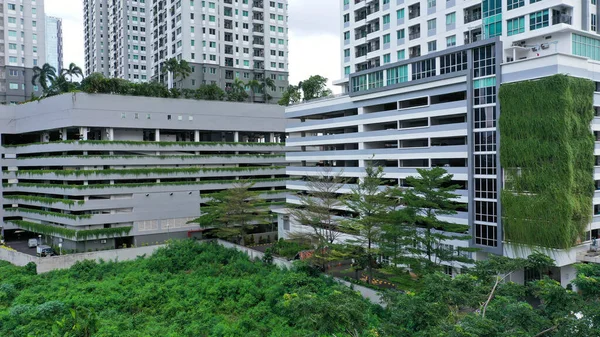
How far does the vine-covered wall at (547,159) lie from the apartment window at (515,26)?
4681mm

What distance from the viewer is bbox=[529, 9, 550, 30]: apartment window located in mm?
31422

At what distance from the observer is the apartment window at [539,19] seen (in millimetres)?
31422

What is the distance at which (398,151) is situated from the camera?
38625 mm

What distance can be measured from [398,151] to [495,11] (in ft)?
39.7

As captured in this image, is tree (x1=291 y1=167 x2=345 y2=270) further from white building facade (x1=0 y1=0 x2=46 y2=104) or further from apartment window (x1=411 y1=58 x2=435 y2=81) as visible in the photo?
white building facade (x1=0 y1=0 x2=46 y2=104)

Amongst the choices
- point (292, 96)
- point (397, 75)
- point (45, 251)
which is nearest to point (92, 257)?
point (45, 251)

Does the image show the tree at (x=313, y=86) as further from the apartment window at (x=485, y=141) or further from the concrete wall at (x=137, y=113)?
the apartment window at (x=485, y=141)

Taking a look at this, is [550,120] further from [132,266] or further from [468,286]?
[132,266]

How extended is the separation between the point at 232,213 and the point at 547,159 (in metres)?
28.0

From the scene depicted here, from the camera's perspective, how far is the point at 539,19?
31.8 metres

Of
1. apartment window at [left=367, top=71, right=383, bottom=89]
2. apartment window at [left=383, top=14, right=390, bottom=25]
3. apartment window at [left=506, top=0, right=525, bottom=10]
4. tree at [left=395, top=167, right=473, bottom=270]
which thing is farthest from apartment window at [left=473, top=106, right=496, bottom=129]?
apartment window at [left=383, top=14, right=390, bottom=25]

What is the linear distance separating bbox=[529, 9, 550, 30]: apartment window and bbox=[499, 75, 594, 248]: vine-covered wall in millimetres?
4508

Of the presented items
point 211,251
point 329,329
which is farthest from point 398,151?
point 329,329

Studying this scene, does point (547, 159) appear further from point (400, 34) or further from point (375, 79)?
point (400, 34)
